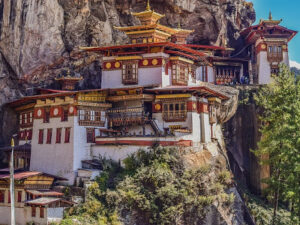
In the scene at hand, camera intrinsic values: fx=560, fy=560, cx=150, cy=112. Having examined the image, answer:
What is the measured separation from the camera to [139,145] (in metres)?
43.9

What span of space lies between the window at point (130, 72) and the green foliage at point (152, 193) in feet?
29.4

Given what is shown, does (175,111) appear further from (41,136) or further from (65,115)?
(41,136)

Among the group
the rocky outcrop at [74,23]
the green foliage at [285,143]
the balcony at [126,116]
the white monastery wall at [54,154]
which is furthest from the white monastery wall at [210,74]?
the white monastery wall at [54,154]

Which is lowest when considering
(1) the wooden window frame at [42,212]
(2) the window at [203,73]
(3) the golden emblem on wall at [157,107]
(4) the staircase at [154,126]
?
(1) the wooden window frame at [42,212]

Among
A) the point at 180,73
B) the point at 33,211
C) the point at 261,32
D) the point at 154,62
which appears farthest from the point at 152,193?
the point at 261,32

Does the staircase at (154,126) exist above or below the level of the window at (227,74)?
below

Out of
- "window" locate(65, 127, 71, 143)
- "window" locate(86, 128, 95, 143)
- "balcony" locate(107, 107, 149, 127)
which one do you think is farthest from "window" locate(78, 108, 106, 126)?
"window" locate(65, 127, 71, 143)

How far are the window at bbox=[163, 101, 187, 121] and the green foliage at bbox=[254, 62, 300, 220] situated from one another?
6966 mm

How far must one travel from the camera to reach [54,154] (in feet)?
148

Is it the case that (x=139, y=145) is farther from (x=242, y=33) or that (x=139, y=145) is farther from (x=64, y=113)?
(x=242, y=33)

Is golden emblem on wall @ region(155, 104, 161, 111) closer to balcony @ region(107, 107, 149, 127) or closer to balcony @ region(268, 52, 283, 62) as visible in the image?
balcony @ region(107, 107, 149, 127)

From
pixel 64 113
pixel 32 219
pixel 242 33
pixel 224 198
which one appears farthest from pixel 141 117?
pixel 242 33

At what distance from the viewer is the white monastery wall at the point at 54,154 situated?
1722 inches

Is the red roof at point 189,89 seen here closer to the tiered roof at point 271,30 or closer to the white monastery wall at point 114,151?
the white monastery wall at point 114,151
